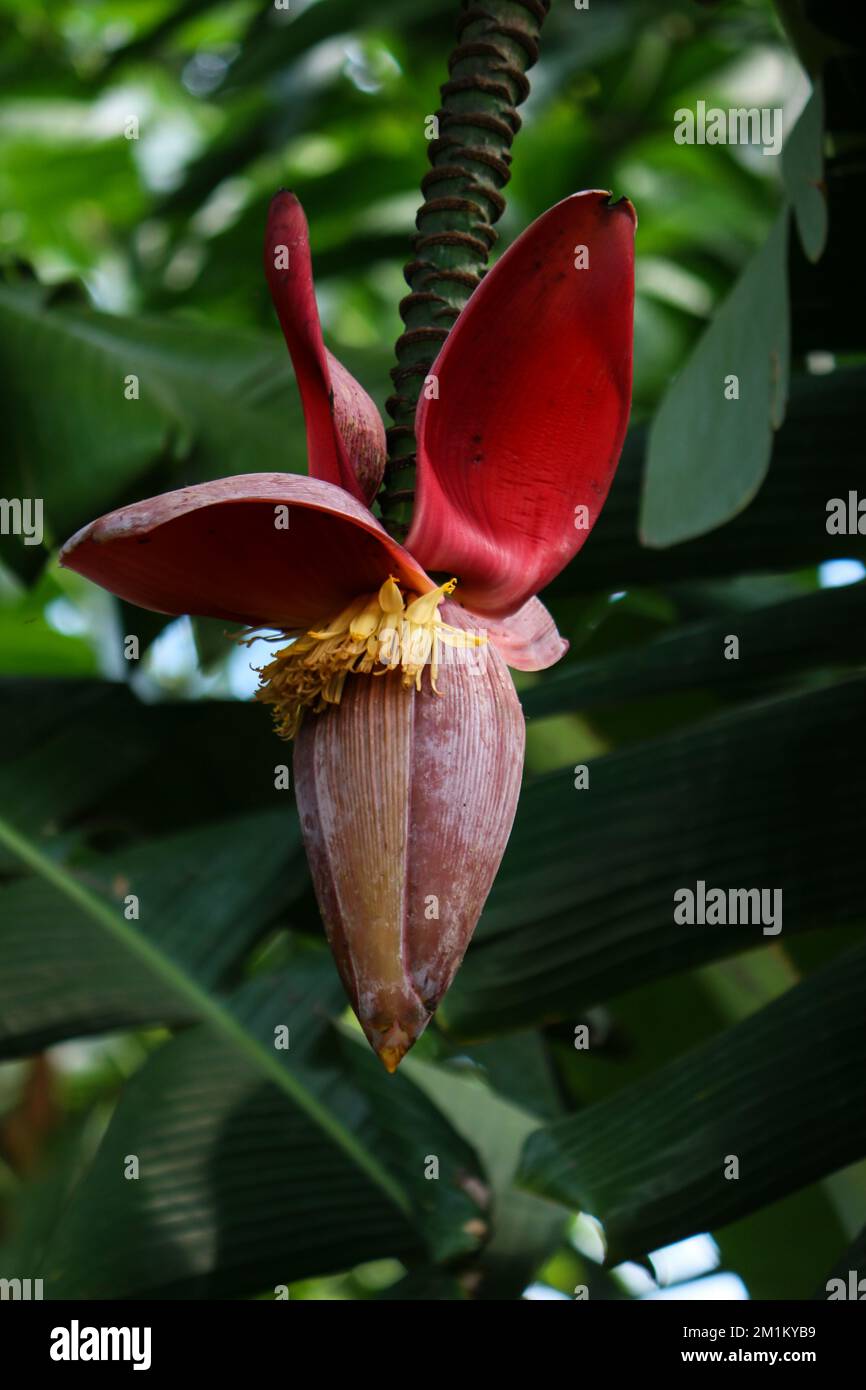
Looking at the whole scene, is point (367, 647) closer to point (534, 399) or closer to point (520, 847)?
point (534, 399)

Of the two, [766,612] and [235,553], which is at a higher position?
[766,612]

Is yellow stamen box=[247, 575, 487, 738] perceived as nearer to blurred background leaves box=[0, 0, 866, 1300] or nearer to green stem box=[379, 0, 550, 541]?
green stem box=[379, 0, 550, 541]

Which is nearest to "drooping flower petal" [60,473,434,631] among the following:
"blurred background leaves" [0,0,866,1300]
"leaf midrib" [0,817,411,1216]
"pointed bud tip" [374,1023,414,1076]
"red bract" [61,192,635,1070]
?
"red bract" [61,192,635,1070]

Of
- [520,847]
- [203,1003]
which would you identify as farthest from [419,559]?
[203,1003]

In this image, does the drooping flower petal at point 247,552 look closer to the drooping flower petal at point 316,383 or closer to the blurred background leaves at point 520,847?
the drooping flower petal at point 316,383
